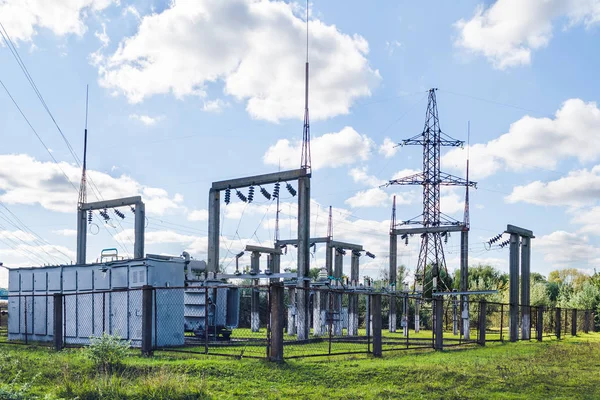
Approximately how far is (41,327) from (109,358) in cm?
1289

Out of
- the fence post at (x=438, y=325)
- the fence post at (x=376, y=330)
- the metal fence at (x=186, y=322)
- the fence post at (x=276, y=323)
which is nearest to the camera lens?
the fence post at (x=276, y=323)

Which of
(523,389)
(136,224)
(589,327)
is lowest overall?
(589,327)

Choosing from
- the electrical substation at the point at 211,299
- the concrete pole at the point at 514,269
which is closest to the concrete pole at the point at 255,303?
the electrical substation at the point at 211,299

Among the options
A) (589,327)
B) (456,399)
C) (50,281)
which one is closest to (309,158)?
(50,281)

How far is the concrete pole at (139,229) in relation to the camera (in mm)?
34006

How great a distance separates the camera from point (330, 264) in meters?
47.0

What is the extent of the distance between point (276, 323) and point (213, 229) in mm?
17799

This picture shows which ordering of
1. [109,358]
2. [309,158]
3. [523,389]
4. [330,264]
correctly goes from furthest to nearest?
[330,264], [309,158], [109,358], [523,389]

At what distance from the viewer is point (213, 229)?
110ft

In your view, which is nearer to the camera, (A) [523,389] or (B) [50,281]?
(A) [523,389]

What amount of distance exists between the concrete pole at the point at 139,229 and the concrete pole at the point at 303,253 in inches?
373

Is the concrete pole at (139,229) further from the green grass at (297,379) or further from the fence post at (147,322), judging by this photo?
the fence post at (147,322)

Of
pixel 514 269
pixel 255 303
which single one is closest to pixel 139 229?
pixel 255 303

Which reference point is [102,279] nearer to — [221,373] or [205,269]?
[205,269]
